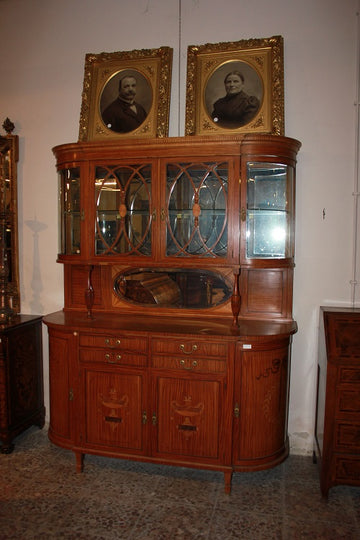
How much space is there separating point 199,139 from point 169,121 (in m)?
0.60

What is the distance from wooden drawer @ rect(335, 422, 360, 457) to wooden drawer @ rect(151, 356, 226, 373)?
0.79 metres

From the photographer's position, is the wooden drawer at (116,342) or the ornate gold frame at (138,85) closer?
the wooden drawer at (116,342)

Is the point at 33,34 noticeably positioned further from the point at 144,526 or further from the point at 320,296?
the point at 144,526

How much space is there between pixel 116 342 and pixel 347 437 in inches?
61.5

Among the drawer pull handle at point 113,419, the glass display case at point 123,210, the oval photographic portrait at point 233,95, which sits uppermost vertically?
the oval photographic portrait at point 233,95

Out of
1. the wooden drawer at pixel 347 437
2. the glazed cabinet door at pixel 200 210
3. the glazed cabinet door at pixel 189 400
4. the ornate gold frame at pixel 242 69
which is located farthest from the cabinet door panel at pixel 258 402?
the ornate gold frame at pixel 242 69

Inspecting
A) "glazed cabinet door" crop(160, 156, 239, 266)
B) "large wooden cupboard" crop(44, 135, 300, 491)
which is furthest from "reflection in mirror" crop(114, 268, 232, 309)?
"glazed cabinet door" crop(160, 156, 239, 266)

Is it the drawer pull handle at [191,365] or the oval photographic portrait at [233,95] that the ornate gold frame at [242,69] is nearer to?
the oval photographic portrait at [233,95]

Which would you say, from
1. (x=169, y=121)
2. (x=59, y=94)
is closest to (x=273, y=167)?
(x=169, y=121)

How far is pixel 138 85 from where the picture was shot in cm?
313

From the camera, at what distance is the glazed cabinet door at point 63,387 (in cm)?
280

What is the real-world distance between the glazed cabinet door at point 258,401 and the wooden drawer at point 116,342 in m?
0.62

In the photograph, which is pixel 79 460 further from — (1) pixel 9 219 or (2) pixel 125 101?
(2) pixel 125 101

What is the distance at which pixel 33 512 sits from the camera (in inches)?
94.6
